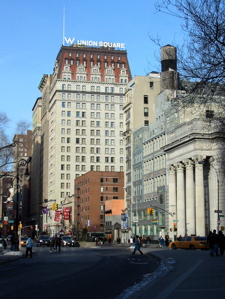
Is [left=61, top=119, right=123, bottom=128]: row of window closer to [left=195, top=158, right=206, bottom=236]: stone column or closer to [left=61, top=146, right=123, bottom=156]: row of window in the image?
[left=61, top=146, right=123, bottom=156]: row of window

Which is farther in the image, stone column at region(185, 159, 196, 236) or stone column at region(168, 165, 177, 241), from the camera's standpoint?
stone column at region(168, 165, 177, 241)

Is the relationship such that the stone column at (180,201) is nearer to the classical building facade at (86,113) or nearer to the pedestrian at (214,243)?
the pedestrian at (214,243)

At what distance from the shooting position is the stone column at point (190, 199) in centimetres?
7594

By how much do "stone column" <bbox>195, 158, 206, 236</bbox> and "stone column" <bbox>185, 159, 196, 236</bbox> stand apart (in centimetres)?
137

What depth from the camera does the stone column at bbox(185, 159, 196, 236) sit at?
7594 cm

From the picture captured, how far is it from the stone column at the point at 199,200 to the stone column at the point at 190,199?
137 cm

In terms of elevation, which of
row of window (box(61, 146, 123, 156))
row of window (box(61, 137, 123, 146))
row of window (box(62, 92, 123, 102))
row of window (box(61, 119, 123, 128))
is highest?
row of window (box(62, 92, 123, 102))

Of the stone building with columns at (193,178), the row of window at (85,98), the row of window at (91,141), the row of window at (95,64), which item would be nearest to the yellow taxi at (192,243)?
the stone building with columns at (193,178)

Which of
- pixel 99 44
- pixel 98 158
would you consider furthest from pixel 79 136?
pixel 99 44

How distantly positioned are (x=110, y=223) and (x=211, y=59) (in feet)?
341

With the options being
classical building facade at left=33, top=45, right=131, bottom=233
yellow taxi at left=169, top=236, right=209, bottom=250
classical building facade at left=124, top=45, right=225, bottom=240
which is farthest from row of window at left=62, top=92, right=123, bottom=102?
yellow taxi at left=169, top=236, right=209, bottom=250

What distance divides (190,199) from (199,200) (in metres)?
2.46

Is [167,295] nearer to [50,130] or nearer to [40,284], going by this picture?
[40,284]

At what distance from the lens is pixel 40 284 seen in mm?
18703
